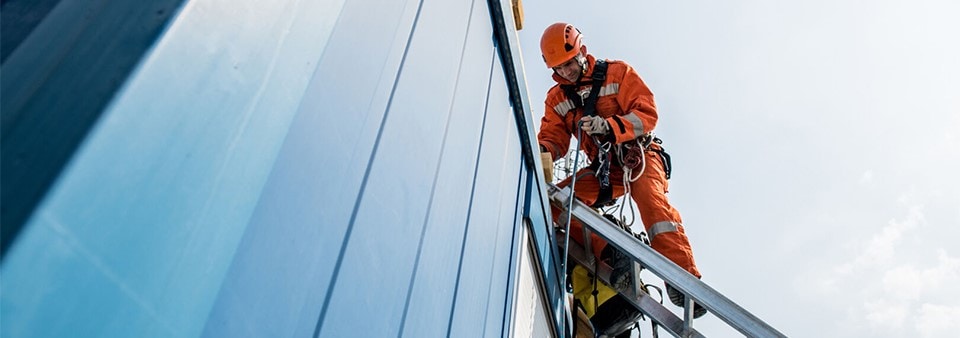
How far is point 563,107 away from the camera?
5273 mm

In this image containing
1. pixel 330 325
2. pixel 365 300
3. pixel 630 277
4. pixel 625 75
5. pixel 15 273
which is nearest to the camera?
pixel 15 273

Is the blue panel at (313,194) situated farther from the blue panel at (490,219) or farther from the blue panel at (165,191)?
the blue panel at (490,219)

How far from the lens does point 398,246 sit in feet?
4.43

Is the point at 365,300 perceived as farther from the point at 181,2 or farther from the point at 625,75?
the point at 625,75

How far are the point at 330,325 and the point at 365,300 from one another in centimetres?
15

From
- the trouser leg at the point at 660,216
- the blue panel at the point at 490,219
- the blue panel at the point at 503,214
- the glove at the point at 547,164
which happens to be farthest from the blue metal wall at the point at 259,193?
the trouser leg at the point at 660,216

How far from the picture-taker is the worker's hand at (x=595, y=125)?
4544 mm

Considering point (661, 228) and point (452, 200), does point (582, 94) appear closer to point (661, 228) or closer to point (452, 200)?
point (661, 228)

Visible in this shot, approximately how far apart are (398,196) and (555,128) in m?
3.99

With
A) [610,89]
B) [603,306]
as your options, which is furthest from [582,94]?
[603,306]

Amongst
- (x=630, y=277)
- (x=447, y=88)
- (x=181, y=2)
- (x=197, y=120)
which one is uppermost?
(x=630, y=277)

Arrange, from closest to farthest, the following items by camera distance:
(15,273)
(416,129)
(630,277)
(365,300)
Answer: (15,273), (365,300), (416,129), (630,277)

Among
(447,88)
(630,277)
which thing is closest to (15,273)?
(447,88)

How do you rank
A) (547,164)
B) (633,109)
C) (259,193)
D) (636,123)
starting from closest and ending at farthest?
(259,193) → (547,164) → (636,123) → (633,109)
